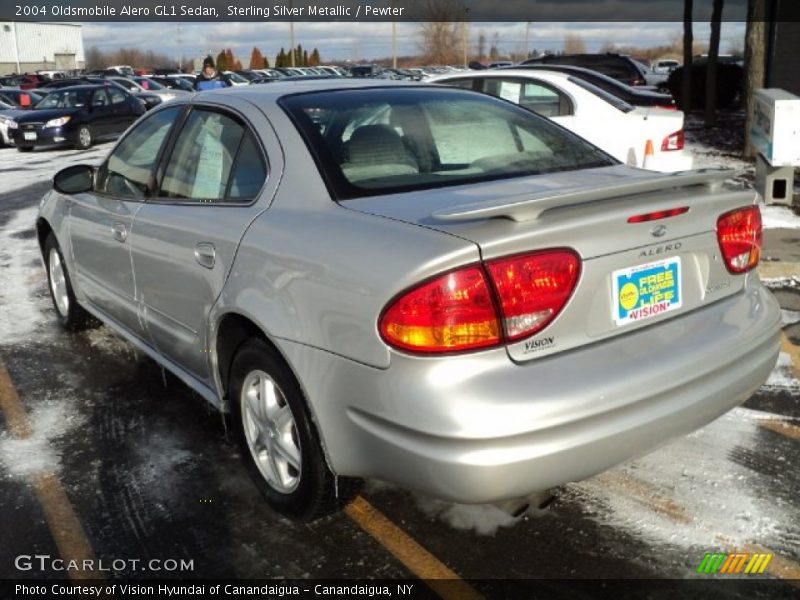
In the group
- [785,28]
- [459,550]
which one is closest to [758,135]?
[459,550]

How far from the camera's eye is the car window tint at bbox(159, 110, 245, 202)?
3395 mm

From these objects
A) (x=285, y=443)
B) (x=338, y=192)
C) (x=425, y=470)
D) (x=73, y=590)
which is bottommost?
(x=73, y=590)

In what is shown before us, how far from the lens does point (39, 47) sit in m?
91.4

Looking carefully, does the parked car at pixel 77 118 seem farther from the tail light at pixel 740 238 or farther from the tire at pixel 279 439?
the tail light at pixel 740 238

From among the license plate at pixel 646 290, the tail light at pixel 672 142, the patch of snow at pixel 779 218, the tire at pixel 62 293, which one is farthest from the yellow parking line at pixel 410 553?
the tail light at pixel 672 142

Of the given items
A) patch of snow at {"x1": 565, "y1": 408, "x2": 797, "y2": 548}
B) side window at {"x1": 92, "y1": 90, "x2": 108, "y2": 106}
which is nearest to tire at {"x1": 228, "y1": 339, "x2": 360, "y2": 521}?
patch of snow at {"x1": 565, "y1": 408, "x2": 797, "y2": 548}

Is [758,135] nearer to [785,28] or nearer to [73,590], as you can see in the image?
[73,590]

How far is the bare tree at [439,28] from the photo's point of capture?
181 feet

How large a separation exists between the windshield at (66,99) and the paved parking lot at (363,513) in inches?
653

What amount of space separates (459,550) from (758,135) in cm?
824

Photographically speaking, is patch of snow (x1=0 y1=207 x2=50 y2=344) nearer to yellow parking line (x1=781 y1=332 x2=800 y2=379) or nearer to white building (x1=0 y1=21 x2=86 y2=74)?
yellow parking line (x1=781 y1=332 x2=800 y2=379)

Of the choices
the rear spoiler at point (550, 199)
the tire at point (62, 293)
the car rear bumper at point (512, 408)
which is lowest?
the tire at point (62, 293)

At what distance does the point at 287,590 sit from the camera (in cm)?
272

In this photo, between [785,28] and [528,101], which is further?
[785,28]
